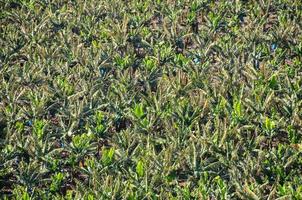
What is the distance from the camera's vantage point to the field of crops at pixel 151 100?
A: 172 inches

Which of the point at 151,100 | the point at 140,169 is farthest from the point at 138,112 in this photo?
the point at 140,169

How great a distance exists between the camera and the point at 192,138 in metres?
4.74

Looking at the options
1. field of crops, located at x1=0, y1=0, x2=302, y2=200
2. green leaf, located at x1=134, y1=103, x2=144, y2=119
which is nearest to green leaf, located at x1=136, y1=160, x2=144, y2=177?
field of crops, located at x1=0, y1=0, x2=302, y2=200

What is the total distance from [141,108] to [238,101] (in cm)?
99

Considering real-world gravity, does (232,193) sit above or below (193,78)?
below

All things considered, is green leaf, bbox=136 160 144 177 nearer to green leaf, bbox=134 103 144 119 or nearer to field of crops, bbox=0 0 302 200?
field of crops, bbox=0 0 302 200

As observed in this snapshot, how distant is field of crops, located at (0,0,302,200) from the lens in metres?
4.37

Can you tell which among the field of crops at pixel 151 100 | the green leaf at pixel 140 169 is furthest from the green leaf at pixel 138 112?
the green leaf at pixel 140 169

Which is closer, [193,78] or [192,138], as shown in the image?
[192,138]

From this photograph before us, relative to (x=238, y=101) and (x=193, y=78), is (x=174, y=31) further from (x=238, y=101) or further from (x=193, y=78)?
(x=238, y=101)

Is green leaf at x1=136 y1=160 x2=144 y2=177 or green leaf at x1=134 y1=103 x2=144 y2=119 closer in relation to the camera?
green leaf at x1=136 y1=160 x2=144 y2=177

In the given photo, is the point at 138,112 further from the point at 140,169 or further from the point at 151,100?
the point at 140,169

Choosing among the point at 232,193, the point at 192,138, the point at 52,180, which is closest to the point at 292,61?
the point at 192,138

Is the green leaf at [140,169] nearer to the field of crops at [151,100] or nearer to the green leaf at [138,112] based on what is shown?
the field of crops at [151,100]
